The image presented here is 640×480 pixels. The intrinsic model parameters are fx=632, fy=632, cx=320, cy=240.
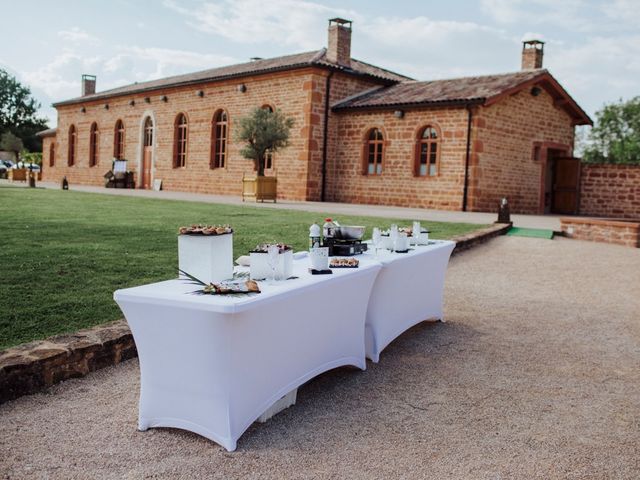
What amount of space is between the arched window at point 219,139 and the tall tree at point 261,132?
4.43 m

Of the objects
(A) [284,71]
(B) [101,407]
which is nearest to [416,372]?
(B) [101,407]

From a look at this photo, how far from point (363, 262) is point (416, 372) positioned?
78 centimetres

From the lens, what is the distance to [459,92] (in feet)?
60.6

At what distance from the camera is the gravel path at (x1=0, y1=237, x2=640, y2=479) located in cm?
264

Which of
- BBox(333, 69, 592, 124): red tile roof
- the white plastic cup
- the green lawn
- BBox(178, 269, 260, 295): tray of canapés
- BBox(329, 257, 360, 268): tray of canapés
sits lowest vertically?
the green lawn

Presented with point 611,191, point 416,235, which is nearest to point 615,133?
point 611,191

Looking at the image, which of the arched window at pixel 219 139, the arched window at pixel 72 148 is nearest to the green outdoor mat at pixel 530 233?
the arched window at pixel 219 139

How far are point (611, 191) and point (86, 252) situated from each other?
19242mm

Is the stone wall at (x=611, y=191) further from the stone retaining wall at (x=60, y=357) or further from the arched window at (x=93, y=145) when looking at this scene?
the arched window at (x=93, y=145)

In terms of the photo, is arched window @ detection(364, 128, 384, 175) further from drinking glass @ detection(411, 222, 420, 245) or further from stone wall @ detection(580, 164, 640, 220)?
drinking glass @ detection(411, 222, 420, 245)

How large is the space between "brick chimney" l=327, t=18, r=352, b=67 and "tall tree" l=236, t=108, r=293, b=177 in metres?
3.29

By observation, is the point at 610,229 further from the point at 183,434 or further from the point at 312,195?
the point at 183,434

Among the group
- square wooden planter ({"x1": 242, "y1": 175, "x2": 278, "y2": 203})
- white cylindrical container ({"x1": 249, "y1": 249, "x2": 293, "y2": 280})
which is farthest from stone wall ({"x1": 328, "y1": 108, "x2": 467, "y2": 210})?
white cylindrical container ({"x1": 249, "y1": 249, "x2": 293, "y2": 280})

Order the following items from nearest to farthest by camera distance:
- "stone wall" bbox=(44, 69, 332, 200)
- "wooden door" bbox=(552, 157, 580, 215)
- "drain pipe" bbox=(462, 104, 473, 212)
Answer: "drain pipe" bbox=(462, 104, 473, 212)
"stone wall" bbox=(44, 69, 332, 200)
"wooden door" bbox=(552, 157, 580, 215)
